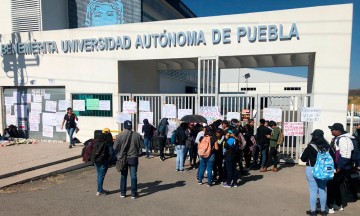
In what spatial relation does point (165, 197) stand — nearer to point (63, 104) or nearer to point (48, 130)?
point (63, 104)

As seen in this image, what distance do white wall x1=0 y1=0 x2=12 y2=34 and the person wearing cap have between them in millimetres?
17766

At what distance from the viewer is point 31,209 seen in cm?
539

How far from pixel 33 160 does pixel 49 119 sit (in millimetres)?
3843

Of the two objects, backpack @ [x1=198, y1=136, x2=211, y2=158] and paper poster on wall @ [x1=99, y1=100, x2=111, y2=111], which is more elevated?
paper poster on wall @ [x1=99, y1=100, x2=111, y2=111]

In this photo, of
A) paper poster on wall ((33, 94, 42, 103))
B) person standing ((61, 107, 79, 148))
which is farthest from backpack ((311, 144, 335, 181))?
paper poster on wall ((33, 94, 42, 103))

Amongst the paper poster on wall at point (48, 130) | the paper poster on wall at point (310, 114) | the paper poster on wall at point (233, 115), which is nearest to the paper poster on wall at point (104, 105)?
the paper poster on wall at point (48, 130)

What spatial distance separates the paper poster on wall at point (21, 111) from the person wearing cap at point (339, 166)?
42.9ft

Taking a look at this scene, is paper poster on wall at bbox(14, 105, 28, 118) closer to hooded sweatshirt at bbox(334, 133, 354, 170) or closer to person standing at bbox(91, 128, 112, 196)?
person standing at bbox(91, 128, 112, 196)

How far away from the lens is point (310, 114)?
335 inches

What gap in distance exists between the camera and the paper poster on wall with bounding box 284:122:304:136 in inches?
344

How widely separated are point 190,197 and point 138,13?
43.7 feet

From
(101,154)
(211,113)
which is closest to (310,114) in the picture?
(211,113)

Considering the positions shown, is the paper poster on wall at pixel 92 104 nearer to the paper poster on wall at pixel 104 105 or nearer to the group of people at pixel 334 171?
the paper poster on wall at pixel 104 105

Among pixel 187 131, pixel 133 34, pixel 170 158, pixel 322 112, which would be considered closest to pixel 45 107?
pixel 133 34
